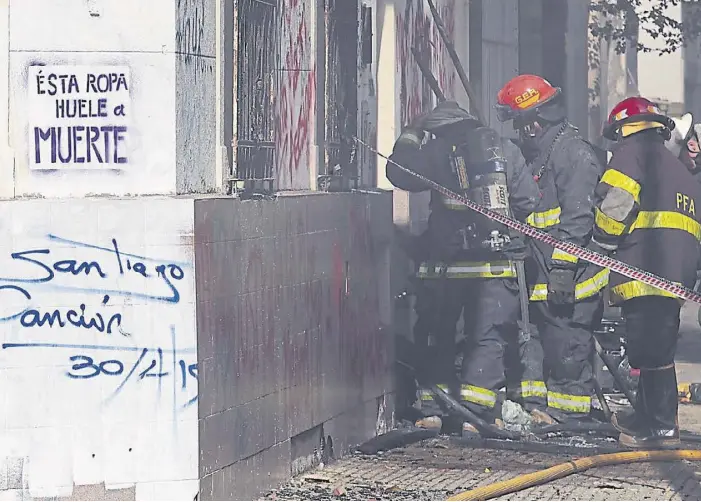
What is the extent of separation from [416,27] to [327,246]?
2973 mm

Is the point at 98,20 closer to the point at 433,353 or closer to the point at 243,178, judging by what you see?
the point at 243,178

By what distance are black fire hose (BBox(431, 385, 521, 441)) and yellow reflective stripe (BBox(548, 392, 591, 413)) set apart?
554 millimetres

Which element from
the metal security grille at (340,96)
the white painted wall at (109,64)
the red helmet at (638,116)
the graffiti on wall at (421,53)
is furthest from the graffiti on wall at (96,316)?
the graffiti on wall at (421,53)

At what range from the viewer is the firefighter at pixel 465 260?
9.68m

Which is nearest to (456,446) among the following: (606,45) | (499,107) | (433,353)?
(433,353)

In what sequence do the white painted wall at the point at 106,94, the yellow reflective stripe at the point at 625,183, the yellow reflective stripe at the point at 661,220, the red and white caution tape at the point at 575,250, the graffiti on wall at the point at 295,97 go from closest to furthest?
the white painted wall at the point at 106,94
the graffiti on wall at the point at 295,97
the red and white caution tape at the point at 575,250
the yellow reflective stripe at the point at 625,183
the yellow reflective stripe at the point at 661,220

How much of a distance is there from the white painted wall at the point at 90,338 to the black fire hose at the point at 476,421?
3.24 metres

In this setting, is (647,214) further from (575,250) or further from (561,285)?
(561,285)

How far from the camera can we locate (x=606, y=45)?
28.3 m

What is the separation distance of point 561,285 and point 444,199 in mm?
915

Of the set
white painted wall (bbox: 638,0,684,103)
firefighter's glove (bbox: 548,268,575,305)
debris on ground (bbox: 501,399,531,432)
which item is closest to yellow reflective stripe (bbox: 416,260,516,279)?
firefighter's glove (bbox: 548,268,575,305)

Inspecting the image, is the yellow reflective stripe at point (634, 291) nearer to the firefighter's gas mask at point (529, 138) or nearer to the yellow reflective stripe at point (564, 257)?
the yellow reflective stripe at point (564, 257)

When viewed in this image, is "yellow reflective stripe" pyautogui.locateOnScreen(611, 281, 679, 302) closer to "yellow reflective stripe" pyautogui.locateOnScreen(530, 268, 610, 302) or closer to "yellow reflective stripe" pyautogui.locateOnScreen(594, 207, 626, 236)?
"yellow reflective stripe" pyautogui.locateOnScreen(594, 207, 626, 236)

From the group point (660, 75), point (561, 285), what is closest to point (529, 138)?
point (561, 285)
